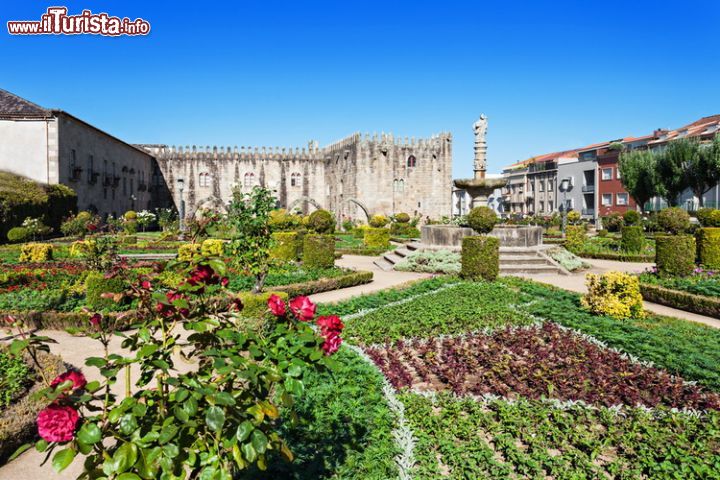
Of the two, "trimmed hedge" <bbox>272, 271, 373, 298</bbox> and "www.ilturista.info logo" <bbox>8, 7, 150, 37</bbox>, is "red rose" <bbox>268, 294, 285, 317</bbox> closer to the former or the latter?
"trimmed hedge" <bbox>272, 271, 373, 298</bbox>

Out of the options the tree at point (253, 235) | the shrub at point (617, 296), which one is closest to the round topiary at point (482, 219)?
the shrub at point (617, 296)

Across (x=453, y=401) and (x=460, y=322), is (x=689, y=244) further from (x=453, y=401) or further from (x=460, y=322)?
(x=453, y=401)

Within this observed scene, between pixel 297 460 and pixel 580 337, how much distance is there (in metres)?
4.97

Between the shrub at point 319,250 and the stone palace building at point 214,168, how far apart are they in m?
19.6

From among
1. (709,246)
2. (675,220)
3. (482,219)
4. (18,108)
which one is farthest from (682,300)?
(18,108)

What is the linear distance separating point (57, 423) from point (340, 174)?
4379 cm

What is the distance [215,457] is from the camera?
2174 millimetres

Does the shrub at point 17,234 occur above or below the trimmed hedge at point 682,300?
above

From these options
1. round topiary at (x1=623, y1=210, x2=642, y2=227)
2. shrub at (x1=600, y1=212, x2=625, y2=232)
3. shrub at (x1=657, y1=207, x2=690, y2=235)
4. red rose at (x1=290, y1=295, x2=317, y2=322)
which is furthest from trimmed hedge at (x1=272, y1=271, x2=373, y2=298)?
shrub at (x1=600, y1=212, x2=625, y2=232)

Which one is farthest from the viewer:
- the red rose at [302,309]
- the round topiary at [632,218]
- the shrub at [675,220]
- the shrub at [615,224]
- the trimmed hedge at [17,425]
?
the shrub at [615,224]

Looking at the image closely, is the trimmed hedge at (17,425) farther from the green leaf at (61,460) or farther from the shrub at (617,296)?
the shrub at (617,296)

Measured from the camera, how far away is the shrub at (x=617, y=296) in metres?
8.55

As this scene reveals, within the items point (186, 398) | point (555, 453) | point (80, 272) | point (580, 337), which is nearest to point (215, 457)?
point (186, 398)

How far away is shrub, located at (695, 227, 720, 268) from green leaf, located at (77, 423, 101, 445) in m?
15.3
